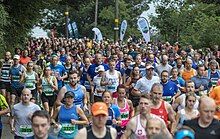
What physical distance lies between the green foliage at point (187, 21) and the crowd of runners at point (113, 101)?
20.8 m

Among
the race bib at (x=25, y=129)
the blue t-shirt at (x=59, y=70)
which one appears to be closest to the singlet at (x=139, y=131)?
the race bib at (x=25, y=129)

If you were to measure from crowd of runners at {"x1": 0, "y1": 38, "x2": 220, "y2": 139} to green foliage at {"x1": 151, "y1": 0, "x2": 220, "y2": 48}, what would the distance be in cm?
2084

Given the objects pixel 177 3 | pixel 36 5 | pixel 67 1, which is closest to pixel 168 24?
pixel 177 3

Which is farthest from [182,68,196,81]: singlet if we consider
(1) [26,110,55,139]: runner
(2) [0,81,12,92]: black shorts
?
(1) [26,110,55,139]: runner

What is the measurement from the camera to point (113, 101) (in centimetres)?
1028

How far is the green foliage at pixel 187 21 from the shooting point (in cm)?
3950

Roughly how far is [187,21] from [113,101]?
3392 cm

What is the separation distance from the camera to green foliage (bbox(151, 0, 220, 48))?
1555 inches

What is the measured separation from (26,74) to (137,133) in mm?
7721

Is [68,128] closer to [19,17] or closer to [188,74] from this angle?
[188,74]

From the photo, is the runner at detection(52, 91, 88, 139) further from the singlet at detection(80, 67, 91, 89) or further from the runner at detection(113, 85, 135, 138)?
the singlet at detection(80, 67, 91, 89)

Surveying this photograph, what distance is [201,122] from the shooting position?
6734mm

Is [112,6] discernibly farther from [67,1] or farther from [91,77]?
[91,77]

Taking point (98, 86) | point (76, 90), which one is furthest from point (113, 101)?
point (98, 86)
